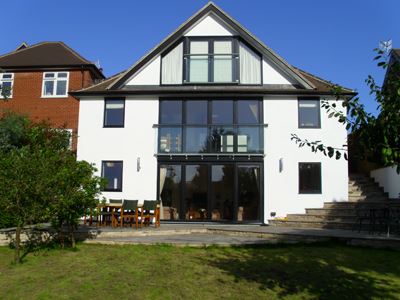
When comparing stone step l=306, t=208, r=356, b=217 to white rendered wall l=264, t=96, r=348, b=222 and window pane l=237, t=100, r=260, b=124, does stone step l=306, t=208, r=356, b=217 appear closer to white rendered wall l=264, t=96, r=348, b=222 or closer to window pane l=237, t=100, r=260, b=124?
white rendered wall l=264, t=96, r=348, b=222

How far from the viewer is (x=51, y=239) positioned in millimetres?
11875

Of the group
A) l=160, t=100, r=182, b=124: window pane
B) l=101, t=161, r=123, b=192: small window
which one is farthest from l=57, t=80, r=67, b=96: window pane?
l=160, t=100, r=182, b=124: window pane

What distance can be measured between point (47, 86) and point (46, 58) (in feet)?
6.84

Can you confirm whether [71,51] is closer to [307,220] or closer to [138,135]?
[138,135]

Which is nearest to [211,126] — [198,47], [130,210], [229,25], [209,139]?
[209,139]

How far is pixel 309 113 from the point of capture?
18.7 meters

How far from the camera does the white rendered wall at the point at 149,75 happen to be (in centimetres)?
1928

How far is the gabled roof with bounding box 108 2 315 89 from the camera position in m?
18.8

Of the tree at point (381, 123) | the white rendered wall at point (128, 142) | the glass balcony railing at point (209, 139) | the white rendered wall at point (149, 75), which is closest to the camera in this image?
the tree at point (381, 123)

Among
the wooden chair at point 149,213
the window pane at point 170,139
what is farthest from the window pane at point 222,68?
the wooden chair at point 149,213

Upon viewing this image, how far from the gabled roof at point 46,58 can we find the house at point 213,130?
580 centimetres

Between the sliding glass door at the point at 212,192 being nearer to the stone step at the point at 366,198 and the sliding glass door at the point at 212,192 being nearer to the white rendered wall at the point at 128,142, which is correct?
the white rendered wall at the point at 128,142

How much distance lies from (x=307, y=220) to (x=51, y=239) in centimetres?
975

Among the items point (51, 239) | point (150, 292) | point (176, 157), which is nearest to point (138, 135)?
point (176, 157)
